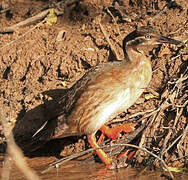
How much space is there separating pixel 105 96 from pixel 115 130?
2.28 feet

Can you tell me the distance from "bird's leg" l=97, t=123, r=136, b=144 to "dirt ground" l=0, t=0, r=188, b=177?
183 mm

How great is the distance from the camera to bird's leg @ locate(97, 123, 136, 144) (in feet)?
19.9

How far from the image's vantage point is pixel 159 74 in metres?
6.58

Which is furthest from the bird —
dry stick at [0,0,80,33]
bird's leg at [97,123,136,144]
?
dry stick at [0,0,80,33]

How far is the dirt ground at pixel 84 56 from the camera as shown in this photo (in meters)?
6.25

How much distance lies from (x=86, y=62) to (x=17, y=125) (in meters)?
1.60

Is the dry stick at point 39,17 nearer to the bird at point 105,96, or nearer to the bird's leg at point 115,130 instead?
the bird at point 105,96

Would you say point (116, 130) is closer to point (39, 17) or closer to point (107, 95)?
point (107, 95)

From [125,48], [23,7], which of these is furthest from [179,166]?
[23,7]

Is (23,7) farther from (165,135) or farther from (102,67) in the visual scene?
(165,135)

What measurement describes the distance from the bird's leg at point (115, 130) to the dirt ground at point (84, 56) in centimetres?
18

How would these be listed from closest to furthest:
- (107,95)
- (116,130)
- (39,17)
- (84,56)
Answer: (107,95), (116,130), (84,56), (39,17)

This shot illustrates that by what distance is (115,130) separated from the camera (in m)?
6.18

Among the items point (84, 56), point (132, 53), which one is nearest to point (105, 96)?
point (132, 53)
